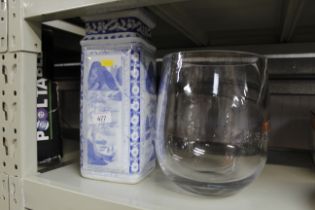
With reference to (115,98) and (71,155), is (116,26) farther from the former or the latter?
(71,155)

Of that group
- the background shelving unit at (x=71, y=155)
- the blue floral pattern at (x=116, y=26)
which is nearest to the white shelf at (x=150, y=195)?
the background shelving unit at (x=71, y=155)

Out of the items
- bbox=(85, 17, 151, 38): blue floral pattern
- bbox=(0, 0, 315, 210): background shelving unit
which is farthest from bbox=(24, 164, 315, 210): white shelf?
bbox=(85, 17, 151, 38): blue floral pattern

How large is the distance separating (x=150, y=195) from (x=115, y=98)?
17 cm

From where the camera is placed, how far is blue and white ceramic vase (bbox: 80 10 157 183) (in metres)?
0.46

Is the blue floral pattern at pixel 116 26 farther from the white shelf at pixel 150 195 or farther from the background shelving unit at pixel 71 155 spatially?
the white shelf at pixel 150 195

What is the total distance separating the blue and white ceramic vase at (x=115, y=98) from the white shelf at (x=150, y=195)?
0.03m

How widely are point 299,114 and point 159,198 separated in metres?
0.70

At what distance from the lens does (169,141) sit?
0.50 m

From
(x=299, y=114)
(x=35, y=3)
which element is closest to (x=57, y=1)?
(x=35, y=3)

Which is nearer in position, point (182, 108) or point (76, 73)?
point (182, 108)

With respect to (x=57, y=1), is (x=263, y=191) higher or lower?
lower

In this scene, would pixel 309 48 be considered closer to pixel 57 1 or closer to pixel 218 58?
pixel 218 58

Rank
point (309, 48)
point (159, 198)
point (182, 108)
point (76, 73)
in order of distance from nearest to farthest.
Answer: point (159, 198) < point (182, 108) < point (309, 48) < point (76, 73)

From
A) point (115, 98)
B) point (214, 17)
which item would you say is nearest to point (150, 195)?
point (115, 98)
